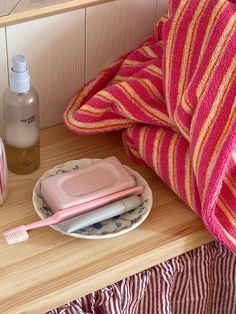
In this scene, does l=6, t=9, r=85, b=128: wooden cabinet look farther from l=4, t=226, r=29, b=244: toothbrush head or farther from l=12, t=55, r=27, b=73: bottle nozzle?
l=4, t=226, r=29, b=244: toothbrush head

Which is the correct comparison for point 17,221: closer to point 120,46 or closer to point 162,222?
point 162,222

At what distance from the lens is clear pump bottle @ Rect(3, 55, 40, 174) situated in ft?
2.65

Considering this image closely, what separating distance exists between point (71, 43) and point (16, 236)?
1.02 feet

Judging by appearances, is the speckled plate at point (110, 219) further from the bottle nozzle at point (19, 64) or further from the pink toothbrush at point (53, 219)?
the bottle nozzle at point (19, 64)

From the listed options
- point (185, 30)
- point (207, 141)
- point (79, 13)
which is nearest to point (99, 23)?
point (79, 13)

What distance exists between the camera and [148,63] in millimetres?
906

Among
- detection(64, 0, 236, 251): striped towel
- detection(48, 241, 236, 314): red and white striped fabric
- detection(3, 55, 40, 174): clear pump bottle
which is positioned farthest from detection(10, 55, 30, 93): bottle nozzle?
detection(48, 241, 236, 314): red and white striped fabric

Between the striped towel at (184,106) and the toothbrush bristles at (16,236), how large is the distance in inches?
7.4

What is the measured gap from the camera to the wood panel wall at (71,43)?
89 cm

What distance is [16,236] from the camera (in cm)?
79

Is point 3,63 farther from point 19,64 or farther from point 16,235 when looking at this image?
point 16,235

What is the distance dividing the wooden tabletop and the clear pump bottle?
0.07ft

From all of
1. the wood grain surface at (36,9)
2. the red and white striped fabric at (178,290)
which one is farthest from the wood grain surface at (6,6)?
the red and white striped fabric at (178,290)

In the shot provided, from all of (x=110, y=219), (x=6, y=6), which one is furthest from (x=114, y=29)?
(x=110, y=219)
